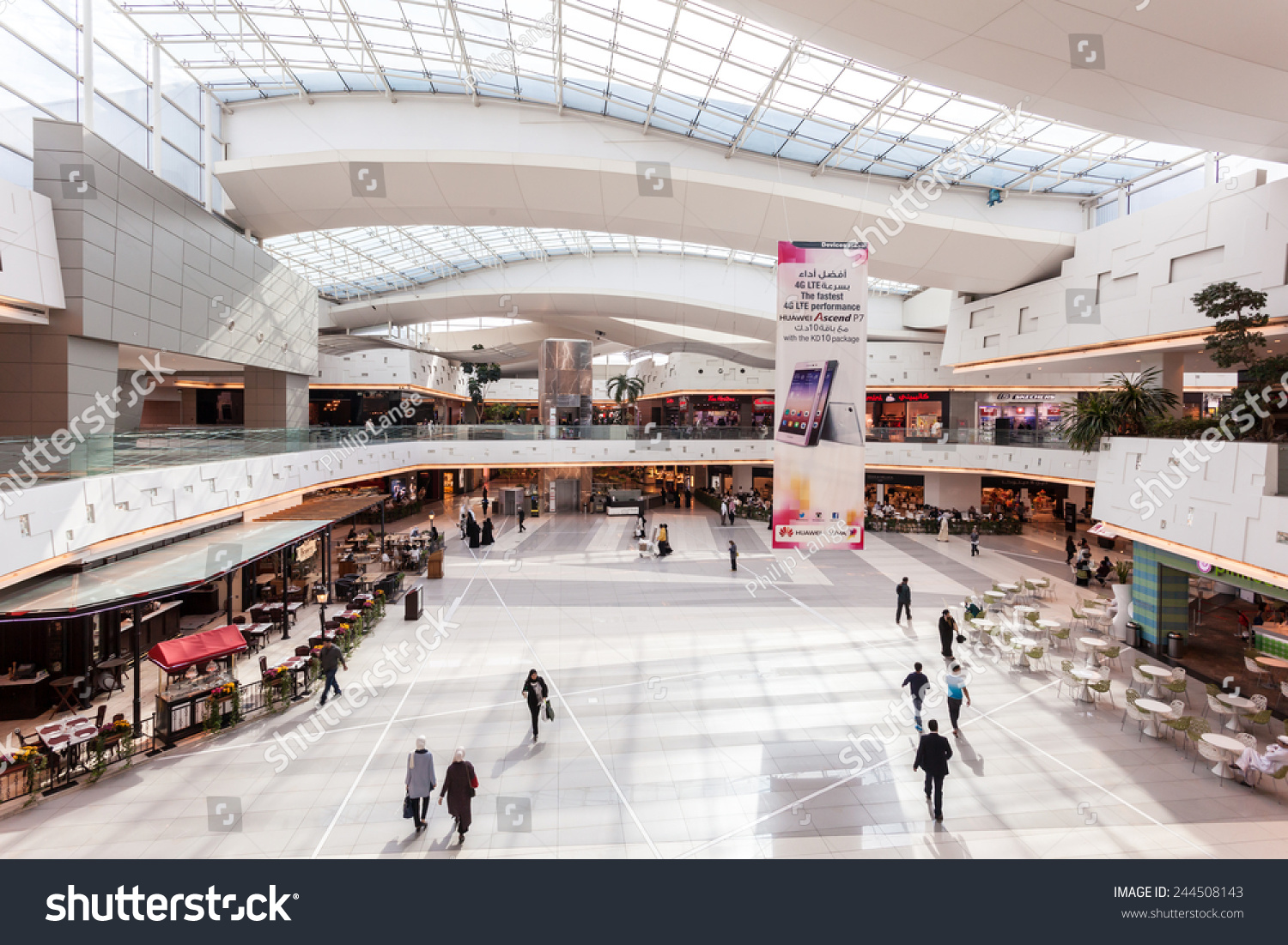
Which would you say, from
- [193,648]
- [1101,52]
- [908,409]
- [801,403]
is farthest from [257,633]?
[908,409]

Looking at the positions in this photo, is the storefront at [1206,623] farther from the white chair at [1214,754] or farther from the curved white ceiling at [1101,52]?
the curved white ceiling at [1101,52]

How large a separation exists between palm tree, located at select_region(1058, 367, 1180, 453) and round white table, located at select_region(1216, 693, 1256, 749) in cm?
536

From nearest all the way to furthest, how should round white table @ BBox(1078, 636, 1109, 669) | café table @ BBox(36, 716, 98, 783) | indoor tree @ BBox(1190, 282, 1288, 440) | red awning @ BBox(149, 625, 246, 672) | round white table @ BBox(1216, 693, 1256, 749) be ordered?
café table @ BBox(36, 716, 98, 783), round white table @ BBox(1216, 693, 1256, 749), red awning @ BBox(149, 625, 246, 672), indoor tree @ BBox(1190, 282, 1288, 440), round white table @ BBox(1078, 636, 1109, 669)

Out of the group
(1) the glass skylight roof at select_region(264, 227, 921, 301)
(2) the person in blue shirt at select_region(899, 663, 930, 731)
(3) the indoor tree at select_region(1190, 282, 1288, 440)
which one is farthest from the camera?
(1) the glass skylight roof at select_region(264, 227, 921, 301)

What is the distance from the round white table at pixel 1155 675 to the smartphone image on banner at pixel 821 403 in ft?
23.0

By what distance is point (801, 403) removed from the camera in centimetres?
942

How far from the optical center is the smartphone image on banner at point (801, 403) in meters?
9.34

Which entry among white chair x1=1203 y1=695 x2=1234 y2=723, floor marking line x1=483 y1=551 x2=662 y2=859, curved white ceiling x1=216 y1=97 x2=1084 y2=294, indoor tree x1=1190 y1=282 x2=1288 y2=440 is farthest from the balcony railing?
indoor tree x1=1190 y1=282 x2=1288 y2=440

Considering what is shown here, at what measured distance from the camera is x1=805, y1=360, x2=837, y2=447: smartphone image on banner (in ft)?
30.5

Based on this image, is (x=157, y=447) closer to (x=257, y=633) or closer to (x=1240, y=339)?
(x=257, y=633)

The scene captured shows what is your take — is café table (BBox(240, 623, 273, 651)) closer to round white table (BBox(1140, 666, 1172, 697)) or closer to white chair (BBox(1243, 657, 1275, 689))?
round white table (BBox(1140, 666, 1172, 697))

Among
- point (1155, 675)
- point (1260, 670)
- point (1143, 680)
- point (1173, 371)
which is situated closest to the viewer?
point (1155, 675)

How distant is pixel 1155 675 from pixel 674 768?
8421 millimetres
